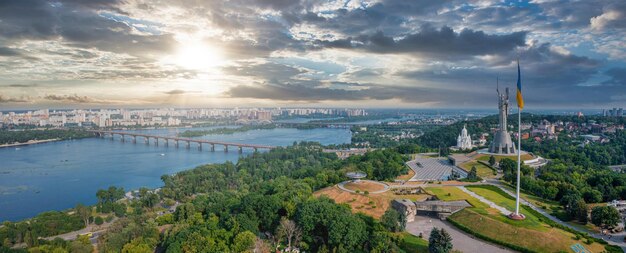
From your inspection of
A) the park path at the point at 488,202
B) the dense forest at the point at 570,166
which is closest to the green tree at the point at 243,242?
the park path at the point at 488,202

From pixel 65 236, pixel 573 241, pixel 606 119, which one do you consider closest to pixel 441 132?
pixel 606 119

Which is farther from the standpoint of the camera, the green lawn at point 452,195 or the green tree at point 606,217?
the green lawn at point 452,195

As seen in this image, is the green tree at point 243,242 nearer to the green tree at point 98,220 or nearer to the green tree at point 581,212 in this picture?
the green tree at point 98,220

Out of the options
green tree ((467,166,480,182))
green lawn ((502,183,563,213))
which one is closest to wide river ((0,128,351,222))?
green tree ((467,166,480,182))

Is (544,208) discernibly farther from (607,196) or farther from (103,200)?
(103,200)

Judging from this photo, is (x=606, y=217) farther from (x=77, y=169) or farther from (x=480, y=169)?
(x=77, y=169)

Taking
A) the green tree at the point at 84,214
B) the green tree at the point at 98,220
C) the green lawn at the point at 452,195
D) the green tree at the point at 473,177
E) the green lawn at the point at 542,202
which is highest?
the green tree at the point at 473,177
